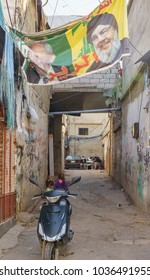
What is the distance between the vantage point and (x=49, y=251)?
16.5 feet

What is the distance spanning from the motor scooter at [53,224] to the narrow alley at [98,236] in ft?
1.76

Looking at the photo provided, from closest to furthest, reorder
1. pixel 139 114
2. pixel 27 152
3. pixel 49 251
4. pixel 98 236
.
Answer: pixel 49 251
pixel 98 236
pixel 27 152
pixel 139 114

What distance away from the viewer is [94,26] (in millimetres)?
7020

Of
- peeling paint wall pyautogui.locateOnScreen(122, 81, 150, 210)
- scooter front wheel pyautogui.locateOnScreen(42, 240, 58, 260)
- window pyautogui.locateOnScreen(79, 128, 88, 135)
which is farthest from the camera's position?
window pyautogui.locateOnScreen(79, 128, 88, 135)

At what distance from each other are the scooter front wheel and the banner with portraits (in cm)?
346

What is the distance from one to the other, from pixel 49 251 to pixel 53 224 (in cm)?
39

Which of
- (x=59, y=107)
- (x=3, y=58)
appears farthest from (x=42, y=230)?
(x=59, y=107)

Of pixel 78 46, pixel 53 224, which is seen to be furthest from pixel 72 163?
pixel 53 224

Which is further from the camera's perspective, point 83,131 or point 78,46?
point 83,131

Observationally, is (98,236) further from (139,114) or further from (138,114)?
(138,114)

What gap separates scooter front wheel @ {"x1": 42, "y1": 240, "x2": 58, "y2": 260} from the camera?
5.00 metres

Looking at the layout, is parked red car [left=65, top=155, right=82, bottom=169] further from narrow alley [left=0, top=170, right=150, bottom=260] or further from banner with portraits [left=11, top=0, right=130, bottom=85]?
banner with portraits [left=11, top=0, right=130, bottom=85]

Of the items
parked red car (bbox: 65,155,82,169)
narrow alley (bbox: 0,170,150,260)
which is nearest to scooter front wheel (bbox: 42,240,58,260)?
narrow alley (bbox: 0,170,150,260)

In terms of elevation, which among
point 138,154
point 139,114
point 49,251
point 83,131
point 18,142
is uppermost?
point 83,131
